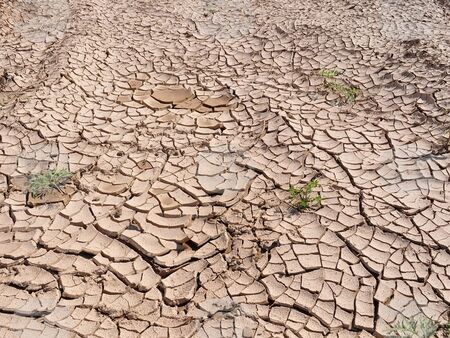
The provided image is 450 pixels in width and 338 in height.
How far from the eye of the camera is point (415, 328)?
2.03 metres

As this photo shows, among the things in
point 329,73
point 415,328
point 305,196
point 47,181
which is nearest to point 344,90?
point 329,73

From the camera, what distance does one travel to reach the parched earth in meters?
2.20

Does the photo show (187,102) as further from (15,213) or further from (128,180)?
(15,213)

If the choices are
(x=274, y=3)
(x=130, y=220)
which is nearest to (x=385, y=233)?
(x=130, y=220)

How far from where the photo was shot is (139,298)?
2254mm

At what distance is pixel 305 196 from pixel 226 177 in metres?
0.50

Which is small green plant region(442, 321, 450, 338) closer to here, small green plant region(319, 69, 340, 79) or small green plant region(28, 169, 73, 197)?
small green plant region(28, 169, 73, 197)

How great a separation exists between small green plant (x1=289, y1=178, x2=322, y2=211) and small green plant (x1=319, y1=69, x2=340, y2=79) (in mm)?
1387

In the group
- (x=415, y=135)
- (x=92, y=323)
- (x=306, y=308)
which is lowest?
(x=92, y=323)

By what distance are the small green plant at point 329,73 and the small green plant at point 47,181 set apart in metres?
2.19

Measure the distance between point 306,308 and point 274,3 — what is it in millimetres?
4103

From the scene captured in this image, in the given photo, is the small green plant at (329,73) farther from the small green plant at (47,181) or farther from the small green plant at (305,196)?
the small green plant at (47,181)

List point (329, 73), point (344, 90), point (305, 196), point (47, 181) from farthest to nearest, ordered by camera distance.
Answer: point (329, 73) → point (344, 90) → point (47, 181) → point (305, 196)

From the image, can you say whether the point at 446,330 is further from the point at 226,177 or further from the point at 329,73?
the point at 329,73
